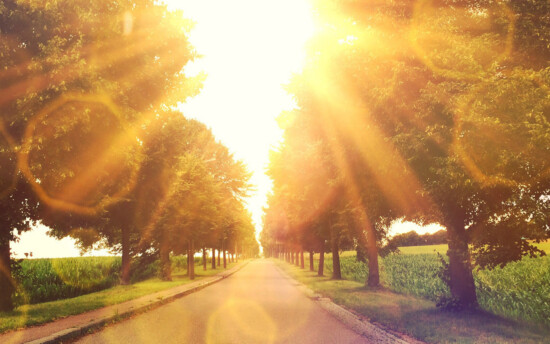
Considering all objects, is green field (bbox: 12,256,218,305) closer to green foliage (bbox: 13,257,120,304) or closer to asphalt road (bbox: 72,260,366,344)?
green foliage (bbox: 13,257,120,304)

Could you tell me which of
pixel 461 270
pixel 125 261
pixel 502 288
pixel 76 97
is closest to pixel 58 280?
pixel 125 261

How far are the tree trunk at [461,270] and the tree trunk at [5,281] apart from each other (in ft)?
40.9

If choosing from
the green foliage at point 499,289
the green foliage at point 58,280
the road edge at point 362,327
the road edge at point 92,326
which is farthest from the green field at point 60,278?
the green foliage at point 499,289

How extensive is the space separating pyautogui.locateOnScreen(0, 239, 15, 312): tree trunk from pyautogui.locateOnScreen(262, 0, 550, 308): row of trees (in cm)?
1023

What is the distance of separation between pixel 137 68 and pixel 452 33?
8.13m

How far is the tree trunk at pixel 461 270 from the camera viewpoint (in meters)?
11.5

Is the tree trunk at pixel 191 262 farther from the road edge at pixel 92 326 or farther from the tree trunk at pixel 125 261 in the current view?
the road edge at pixel 92 326

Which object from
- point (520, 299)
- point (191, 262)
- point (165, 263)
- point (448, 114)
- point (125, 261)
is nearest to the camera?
point (448, 114)

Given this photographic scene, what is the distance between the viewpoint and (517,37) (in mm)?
8094

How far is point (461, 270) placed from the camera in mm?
11680

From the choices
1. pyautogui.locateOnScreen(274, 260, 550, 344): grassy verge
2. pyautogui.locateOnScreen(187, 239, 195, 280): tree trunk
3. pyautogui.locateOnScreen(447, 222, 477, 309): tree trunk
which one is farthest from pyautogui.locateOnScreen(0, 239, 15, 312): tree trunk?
pyautogui.locateOnScreen(187, 239, 195, 280): tree trunk

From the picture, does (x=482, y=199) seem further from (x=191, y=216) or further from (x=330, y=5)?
(x=191, y=216)

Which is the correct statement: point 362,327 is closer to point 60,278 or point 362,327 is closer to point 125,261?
point 125,261

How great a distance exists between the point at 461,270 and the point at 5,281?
1291cm
